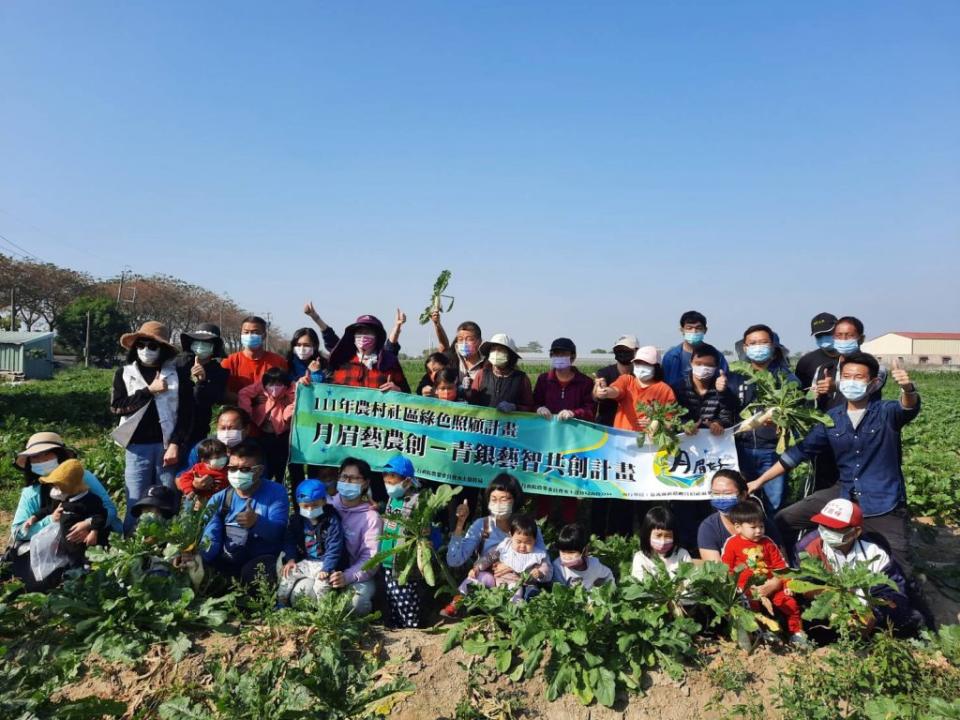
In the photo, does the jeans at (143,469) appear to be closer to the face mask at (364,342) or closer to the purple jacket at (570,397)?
the face mask at (364,342)

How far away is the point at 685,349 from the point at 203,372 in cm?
452

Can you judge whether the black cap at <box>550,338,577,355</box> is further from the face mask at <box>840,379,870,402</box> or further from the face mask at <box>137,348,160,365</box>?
the face mask at <box>137,348,160,365</box>

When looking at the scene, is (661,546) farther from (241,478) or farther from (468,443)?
(241,478)

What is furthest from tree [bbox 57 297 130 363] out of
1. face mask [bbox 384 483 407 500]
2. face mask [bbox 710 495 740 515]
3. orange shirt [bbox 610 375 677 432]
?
face mask [bbox 710 495 740 515]

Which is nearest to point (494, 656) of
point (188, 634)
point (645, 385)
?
point (188, 634)

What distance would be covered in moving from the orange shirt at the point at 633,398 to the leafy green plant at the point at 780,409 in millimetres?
635

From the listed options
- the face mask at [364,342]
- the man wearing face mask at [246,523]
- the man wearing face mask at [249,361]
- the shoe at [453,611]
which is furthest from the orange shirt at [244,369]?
the shoe at [453,611]

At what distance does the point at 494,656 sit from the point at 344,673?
1.18m

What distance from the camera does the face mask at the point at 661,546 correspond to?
4.58 meters

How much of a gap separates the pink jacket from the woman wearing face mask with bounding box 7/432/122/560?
4.46 ft

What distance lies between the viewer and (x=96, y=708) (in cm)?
305

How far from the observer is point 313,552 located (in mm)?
4746

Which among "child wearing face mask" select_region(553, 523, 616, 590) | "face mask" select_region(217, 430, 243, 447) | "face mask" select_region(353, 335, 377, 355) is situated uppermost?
"face mask" select_region(353, 335, 377, 355)

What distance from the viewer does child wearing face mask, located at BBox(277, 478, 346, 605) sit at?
4559mm
